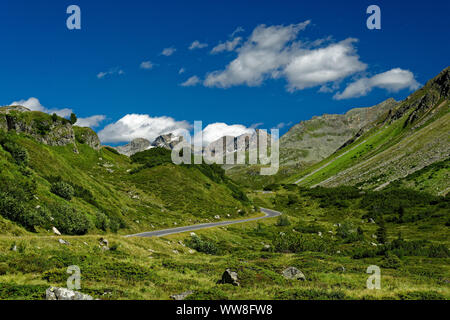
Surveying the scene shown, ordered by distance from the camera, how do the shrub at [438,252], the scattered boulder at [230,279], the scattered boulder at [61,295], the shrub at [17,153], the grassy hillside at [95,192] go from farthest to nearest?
1. the shrub at [17,153]
2. the shrub at [438,252]
3. the grassy hillside at [95,192]
4. the scattered boulder at [230,279]
5. the scattered boulder at [61,295]

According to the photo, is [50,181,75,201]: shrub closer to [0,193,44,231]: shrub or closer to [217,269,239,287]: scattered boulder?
[0,193,44,231]: shrub

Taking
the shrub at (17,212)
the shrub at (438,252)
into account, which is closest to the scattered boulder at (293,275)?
the shrub at (17,212)

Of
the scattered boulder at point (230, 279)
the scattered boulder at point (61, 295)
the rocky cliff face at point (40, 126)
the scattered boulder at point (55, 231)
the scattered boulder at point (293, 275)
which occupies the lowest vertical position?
the scattered boulder at point (293, 275)

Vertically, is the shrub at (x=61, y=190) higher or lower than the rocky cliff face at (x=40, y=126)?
lower

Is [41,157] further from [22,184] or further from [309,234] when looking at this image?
[309,234]

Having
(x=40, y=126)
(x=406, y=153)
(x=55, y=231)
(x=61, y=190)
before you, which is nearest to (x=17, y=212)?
(x=55, y=231)

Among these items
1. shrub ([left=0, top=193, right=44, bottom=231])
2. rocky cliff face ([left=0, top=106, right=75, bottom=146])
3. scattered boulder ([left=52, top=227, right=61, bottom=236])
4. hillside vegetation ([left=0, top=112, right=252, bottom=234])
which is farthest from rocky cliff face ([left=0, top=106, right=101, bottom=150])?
scattered boulder ([left=52, top=227, right=61, bottom=236])

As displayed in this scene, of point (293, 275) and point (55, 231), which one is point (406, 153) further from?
point (55, 231)

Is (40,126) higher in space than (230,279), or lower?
higher

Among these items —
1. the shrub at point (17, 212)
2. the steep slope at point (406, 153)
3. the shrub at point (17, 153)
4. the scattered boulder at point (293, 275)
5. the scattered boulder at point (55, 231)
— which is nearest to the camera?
the scattered boulder at point (293, 275)

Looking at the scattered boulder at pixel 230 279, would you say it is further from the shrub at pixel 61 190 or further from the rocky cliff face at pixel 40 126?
the rocky cliff face at pixel 40 126

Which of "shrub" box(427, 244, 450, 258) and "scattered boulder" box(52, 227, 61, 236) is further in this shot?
"shrub" box(427, 244, 450, 258)

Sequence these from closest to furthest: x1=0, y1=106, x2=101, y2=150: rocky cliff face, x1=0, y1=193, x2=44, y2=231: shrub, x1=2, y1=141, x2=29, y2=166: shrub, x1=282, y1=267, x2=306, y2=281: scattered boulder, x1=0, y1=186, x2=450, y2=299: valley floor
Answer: x1=0, y1=186, x2=450, y2=299: valley floor → x1=282, y1=267, x2=306, y2=281: scattered boulder → x1=0, y1=193, x2=44, y2=231: shrub → x1=2, y1=141, x2=29, y2=166: shrub → x1=0, y1=106, x2=101, y2=150: rocky cliff face

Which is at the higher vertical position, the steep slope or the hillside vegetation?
the steep slope
